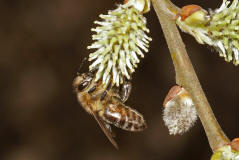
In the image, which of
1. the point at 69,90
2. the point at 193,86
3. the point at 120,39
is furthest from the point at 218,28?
the point at 69,90

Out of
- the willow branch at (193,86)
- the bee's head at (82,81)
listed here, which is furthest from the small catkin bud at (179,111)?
the bee's head at (82,81)

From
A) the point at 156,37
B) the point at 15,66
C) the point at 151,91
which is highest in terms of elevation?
the point at 15,66

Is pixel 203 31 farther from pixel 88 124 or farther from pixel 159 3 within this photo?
pixel 88 124

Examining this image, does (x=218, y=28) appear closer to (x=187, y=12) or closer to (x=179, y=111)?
(x=187, y=12)

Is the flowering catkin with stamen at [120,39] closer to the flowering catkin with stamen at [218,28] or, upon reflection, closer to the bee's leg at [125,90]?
the flowering catkin with stamen at [218,28]

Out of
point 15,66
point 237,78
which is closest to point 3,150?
point 15,66

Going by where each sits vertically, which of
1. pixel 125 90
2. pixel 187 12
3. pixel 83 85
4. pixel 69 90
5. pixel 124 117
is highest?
pixel 187 12
